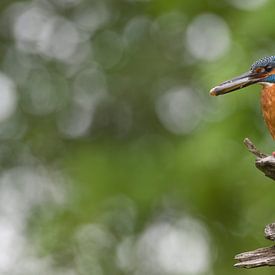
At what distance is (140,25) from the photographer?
11.9 meters

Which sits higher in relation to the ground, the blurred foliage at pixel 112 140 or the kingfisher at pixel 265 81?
the blurred foliage at pixel 112 140

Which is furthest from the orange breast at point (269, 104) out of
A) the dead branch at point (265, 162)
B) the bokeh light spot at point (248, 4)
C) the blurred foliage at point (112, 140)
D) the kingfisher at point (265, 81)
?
the blurred foliage at point (112, 140)

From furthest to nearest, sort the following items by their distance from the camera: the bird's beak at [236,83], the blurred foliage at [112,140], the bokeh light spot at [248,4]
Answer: the blurred foliage at [112,140], the bokeh light spot at [248,4], the bird's beak at [236,83]

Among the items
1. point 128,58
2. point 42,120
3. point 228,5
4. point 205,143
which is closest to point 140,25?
point 128,58

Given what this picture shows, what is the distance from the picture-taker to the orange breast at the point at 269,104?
19.0 ft

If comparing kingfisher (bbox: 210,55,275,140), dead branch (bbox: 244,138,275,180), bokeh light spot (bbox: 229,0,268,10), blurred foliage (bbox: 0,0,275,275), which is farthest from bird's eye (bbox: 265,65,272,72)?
blurred foliage (bbox: 0,0,275,275)

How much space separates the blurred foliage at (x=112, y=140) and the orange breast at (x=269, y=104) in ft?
8.03

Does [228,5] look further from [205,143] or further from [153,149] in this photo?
[153,149]

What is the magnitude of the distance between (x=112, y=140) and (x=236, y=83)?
5778 millimetres

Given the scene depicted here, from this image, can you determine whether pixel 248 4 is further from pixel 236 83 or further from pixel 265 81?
pixel 236 83

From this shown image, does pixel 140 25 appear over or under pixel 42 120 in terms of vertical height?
over

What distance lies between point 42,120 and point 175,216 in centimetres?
191

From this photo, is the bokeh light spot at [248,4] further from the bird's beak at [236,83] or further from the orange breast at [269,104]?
the bird's beak at [236,83]

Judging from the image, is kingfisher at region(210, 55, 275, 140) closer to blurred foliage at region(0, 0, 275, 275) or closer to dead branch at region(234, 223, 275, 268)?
dead branch at region(234, 223, 275, 268)
